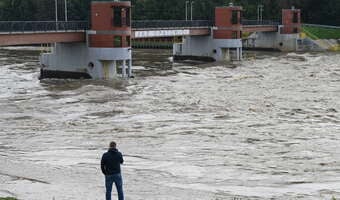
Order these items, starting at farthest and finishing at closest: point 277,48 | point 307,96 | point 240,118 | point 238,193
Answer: point 277,48
point 307,96
point 240,118
point 238,193

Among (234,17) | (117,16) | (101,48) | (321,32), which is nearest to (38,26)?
(101,48)

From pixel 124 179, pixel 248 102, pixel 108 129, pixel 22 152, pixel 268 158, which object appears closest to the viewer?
pixel 124 179

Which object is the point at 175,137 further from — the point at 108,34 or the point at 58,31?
the point at 108,34

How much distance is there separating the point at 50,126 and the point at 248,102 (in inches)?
634

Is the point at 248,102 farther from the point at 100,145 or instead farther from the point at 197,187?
the point at 197,187

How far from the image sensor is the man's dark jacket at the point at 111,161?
1828cm

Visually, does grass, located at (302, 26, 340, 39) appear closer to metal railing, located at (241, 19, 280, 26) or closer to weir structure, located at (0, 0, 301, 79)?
metal railing, located at (241, 19, 280, 26)

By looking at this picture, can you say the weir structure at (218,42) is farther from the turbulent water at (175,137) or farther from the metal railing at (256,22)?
the turbulent water at (175,137)

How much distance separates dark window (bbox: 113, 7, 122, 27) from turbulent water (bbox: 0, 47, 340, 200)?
647 cm

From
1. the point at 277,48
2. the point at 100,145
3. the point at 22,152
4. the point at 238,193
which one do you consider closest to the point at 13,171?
the point at 22,152

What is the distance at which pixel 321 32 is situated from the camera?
129500 mm

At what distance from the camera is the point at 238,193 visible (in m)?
21.9

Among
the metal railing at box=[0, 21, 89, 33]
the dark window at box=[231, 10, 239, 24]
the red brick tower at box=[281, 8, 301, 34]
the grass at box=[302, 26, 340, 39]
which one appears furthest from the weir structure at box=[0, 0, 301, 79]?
the grass at box=[302, 26, 340, 39]

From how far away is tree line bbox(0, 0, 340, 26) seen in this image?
143 m
